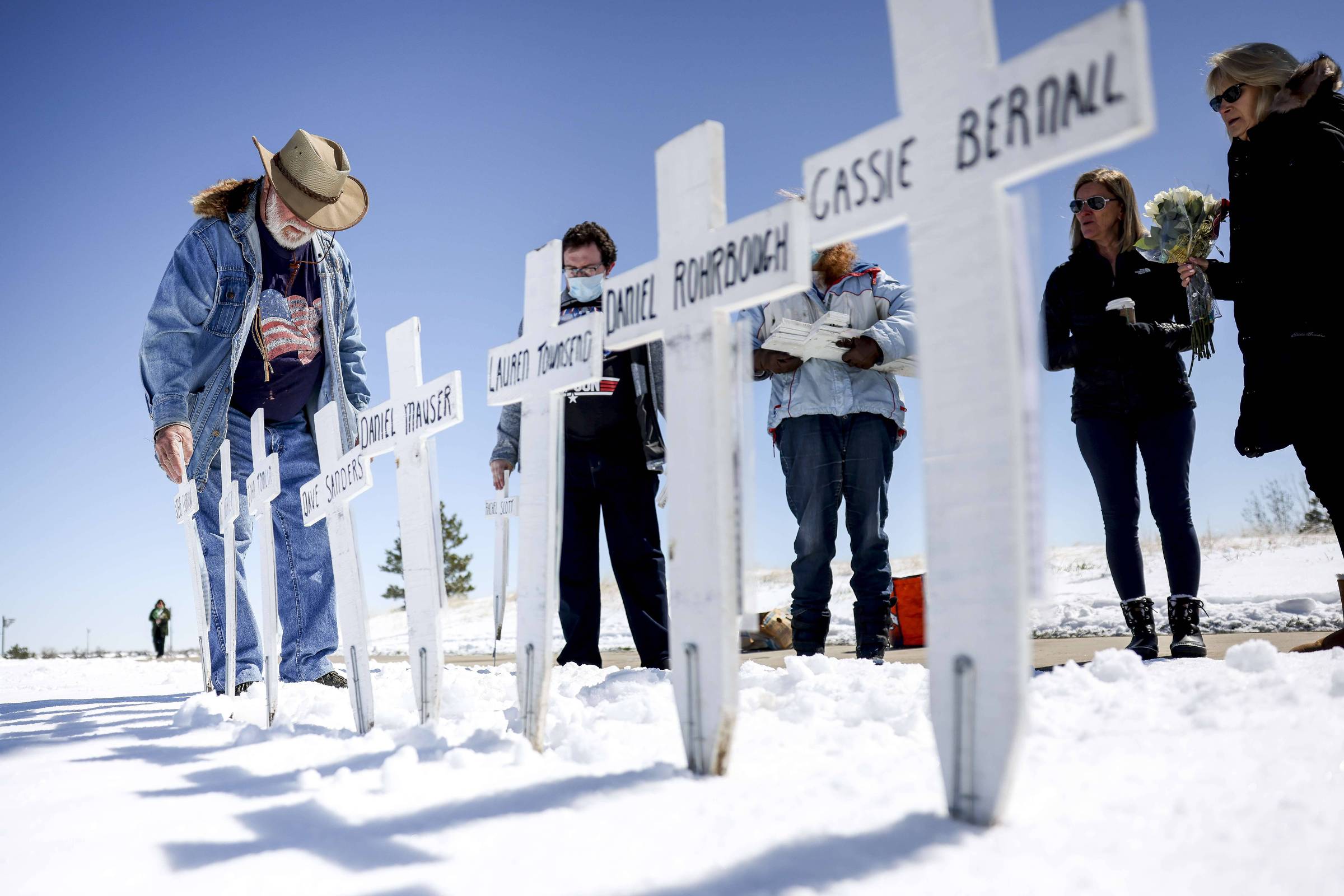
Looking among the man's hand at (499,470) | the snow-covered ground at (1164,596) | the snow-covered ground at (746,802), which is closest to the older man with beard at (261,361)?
the man's hand at (499,470)

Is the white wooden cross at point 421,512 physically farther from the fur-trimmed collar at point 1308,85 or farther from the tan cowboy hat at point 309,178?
the fur-trimmed collar at point 1308,85

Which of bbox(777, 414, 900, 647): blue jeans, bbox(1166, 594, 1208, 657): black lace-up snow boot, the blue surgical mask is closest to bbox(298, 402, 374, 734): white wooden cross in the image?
the blue surgical mask

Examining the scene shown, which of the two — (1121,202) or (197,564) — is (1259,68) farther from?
(197,564)

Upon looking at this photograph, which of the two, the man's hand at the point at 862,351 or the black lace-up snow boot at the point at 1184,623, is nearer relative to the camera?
the black lace-up snow boot at the point at 1184,623

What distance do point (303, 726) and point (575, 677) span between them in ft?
3.53

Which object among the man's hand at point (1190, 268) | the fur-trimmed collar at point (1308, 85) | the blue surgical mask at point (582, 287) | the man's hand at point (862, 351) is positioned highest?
the fur-trimmed collar at point (1308, 85)

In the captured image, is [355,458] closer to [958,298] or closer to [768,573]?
[958,298]

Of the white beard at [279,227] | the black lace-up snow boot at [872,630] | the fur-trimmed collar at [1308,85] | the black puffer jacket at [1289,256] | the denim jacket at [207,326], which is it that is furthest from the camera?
the white beard at [279,227]

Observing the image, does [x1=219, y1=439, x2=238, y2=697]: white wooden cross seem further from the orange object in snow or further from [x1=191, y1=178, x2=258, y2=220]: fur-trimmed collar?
the orange object in snow

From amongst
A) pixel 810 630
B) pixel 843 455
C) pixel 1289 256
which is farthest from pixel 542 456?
pixel 1289 256

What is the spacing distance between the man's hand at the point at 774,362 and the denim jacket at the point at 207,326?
1.98 metres

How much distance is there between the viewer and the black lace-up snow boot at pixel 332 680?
4.30 m

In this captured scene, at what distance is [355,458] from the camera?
112 inches

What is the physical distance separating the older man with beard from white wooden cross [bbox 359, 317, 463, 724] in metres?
1.90
